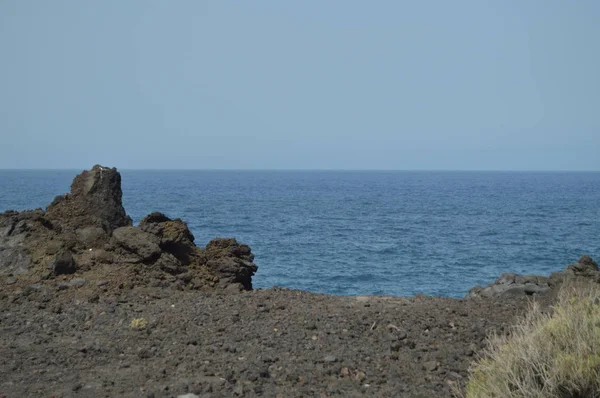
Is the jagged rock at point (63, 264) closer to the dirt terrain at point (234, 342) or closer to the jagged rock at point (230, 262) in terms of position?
the dirt terrain at point (234, 342)

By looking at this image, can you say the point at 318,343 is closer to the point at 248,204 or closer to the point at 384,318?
the point at 384,318

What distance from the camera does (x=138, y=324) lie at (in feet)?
38.0

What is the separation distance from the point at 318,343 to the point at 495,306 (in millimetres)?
4183

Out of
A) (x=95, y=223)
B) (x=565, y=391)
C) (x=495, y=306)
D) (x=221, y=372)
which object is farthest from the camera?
(x=95, y=223)

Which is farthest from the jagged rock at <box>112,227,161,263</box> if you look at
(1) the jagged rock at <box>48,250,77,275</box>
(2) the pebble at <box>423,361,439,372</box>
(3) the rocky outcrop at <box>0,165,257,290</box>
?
(2) the pebble at <box>423,361,439,372</box>

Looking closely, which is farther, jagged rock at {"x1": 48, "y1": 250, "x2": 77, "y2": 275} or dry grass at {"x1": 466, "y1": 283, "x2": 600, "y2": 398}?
jagged rock at {"x1": 48, "y1": 250, "x2": 77, "y2": 275}

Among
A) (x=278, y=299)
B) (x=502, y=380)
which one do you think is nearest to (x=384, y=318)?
(x=278, y=299)

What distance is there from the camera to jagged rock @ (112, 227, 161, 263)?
49.7 feet

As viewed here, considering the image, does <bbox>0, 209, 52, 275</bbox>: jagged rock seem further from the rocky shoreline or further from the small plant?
the small plant

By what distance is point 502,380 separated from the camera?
7.28m

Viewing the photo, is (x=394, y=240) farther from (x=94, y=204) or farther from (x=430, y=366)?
(x=430, y=366)

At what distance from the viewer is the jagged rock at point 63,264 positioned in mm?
14617

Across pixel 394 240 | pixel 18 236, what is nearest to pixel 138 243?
pixel 18 236

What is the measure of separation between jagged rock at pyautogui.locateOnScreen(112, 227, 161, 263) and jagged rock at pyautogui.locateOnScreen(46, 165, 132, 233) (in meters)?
1.11
